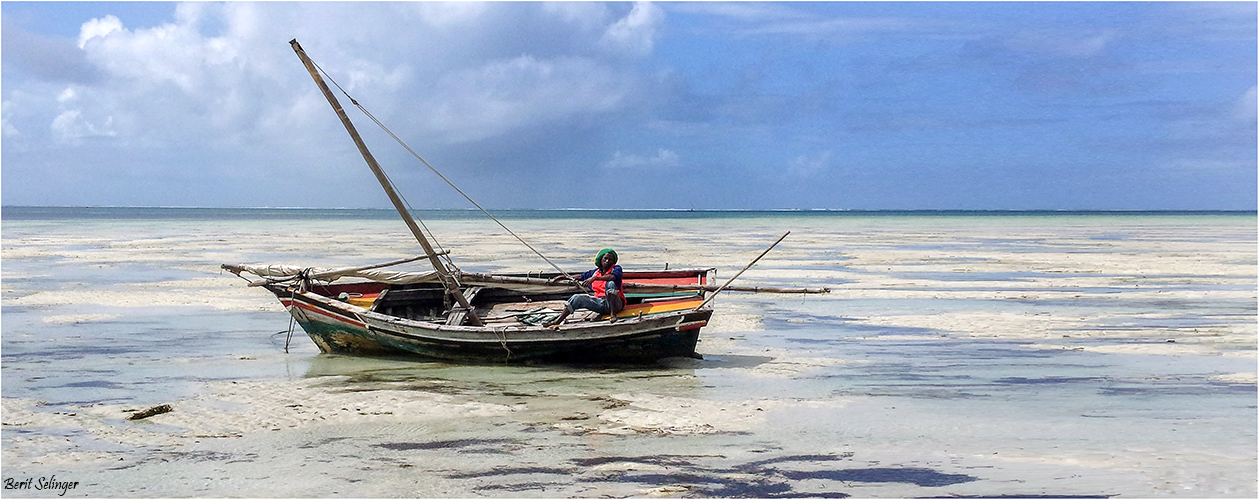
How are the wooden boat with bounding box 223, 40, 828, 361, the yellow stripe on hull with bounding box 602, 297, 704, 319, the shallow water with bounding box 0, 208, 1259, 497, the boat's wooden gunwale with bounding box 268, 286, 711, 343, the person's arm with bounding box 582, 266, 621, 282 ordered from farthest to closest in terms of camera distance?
the yellow stripe on hull with bounding box 602, 297, 704, 319 → the person's arm with bounding box 582, 266, 621, 282 → the wooden boat with bounding box 223, 40, 828, 361 → the boat's wooden gunwale with bounding box 268, 286, 711, 343 → the shallow water with bounding box 0, 208, 1259, 497

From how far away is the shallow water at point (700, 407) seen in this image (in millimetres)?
7773

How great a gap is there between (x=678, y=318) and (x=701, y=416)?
2.51 metres

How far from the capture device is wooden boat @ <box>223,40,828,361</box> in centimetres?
1237

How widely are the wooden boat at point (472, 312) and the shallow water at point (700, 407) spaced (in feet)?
0.99

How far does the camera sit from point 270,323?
1725cm

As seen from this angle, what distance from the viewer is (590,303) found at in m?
13.0

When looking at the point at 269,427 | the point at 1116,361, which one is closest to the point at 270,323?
the point at 269,427

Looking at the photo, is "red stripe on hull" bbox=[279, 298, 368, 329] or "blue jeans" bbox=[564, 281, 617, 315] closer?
"blue jeans" bbox=[564, 281, 617, 315]

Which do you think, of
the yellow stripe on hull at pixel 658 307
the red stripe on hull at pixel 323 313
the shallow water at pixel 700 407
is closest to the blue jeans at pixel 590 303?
the yellow stripe on hull at pixel 658 307

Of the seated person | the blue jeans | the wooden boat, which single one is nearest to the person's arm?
the seated person

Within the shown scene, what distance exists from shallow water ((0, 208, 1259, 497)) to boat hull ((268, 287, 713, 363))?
0.24 m

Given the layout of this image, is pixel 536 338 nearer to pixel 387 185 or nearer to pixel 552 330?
pixel 552 330

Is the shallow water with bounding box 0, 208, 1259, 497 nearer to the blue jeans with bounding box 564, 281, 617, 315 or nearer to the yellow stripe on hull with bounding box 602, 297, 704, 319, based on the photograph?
the yellow stripe on hull with bounding box 602, 297, 704, 319

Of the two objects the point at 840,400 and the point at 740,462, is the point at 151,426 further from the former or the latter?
the point at 840,400
